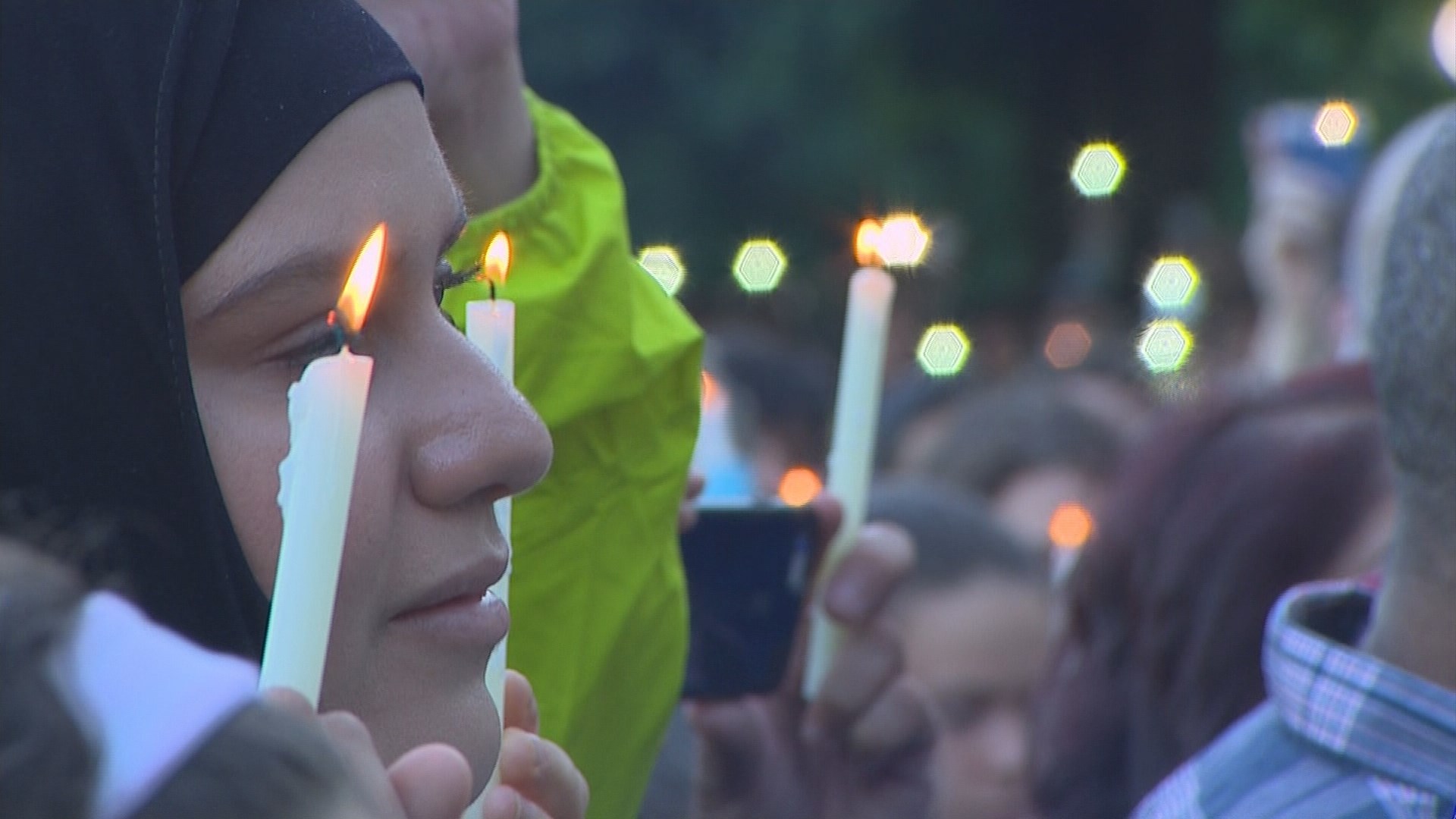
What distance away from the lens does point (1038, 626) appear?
4.07m

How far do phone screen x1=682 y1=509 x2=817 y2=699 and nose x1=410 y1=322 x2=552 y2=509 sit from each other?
2.77ft

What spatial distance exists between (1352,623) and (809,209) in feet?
30.2

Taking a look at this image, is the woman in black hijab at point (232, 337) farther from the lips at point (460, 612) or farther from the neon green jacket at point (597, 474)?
the neon green jacket at point (597, 474)

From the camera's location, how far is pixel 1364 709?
1954 millimetres

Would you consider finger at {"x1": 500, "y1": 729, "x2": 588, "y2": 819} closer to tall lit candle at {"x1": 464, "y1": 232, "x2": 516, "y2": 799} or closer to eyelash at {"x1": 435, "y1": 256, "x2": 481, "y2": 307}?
tall lit candle at {"x1": 464, "y1": 232, "x2": 516, "y2": 799}

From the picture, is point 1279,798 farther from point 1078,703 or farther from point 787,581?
point 1078,703

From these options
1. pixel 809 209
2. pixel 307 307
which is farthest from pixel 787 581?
pixel 809 209

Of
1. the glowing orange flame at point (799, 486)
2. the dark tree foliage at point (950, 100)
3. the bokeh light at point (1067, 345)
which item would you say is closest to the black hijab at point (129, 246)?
the glowing orange flame at point (799, 486)

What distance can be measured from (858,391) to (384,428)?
0.87 m

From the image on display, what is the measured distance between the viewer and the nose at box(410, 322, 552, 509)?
4.42ft

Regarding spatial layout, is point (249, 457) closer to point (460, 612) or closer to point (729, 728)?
point (460, 612)

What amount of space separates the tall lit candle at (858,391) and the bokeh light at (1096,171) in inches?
15.7

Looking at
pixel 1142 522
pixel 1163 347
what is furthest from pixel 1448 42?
pixel 1142 522

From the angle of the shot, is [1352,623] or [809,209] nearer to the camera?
[1352,623]
